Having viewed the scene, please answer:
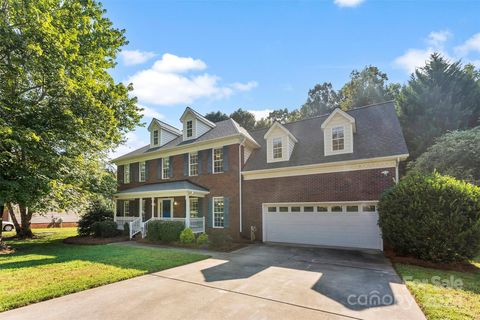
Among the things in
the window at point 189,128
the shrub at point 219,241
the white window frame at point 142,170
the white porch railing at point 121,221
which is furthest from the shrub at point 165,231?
the window at point 189,128

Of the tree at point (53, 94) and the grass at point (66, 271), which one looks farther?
the tree at point (53, 94)

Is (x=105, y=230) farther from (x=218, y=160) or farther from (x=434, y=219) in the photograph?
(x=434, y=219)

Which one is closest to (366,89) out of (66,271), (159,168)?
(159,168)

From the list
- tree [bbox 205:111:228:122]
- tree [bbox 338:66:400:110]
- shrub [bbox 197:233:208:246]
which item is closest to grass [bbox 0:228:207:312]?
shrub [bbox 197:233:208:246]

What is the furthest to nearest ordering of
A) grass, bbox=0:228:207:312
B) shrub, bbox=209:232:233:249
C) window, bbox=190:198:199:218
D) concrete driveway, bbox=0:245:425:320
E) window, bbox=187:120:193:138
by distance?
window, bbox=187:120:193:138 → window, bbox=190:198:199:218 → shrub, bbox=209:232:233:249 → grass, bbox=0:228:207:312 → concrete driveway, bbox=0:245:425:320

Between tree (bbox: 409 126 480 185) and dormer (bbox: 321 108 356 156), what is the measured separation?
18.8 feet

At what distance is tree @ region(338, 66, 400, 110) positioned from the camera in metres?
28.8

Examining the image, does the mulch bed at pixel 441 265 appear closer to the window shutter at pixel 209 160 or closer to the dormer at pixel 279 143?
the dormer at pixel 279 143

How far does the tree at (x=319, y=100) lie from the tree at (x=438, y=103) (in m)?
15.1

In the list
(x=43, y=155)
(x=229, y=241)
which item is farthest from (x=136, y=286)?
(x=43, y=155)

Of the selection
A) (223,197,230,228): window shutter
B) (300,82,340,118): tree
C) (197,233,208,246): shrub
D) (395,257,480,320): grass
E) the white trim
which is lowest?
(197,233,208,246): shrub

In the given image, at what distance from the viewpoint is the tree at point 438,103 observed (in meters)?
20.0

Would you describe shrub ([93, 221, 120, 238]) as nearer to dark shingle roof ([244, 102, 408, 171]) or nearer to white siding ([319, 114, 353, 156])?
dark shingle roof ([244, 102, 408, 171])

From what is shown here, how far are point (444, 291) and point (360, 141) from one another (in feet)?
26.9
